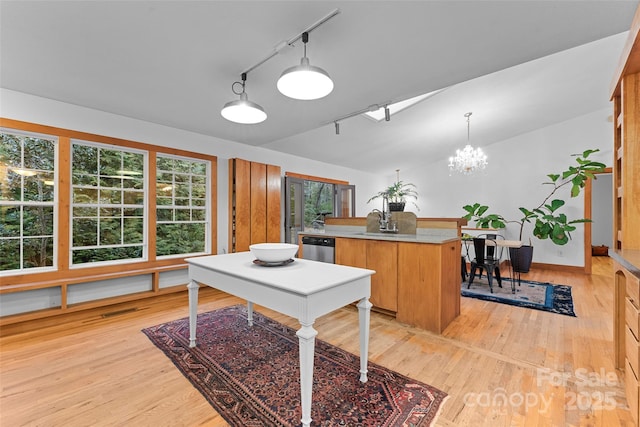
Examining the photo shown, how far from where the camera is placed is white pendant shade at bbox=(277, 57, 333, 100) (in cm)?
162

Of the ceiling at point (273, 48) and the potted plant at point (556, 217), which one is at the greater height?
the ceiling at point (273, 48)

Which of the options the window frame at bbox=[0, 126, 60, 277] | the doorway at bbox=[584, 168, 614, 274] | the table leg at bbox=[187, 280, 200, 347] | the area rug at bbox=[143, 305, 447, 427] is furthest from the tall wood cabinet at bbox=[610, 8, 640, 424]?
the doorway at bbox=[584, 168, 614, 274]

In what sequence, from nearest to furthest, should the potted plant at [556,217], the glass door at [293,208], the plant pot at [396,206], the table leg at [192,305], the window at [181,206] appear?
the table leg at [192,305] → the plant pot at [396,206] → the window at [181,206] → the potted plant at [556,217] → the glass door at [293,208]

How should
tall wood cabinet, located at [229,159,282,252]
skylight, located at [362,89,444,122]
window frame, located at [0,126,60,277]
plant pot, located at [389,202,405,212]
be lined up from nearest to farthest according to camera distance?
1. window frame, located at [0,126,60,277]
2. plant pot, located at [389,202,405,212]
3. skylight, located at [362,89,444,122]
4. tall wood cabinet, located at [229,159,282,252]

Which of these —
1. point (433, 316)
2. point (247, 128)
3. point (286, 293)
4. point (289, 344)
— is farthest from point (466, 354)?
point (247, 128)

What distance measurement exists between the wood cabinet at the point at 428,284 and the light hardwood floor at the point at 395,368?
0.14 m

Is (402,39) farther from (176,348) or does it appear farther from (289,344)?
(176,348)

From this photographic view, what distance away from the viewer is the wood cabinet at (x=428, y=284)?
2729 millimetres

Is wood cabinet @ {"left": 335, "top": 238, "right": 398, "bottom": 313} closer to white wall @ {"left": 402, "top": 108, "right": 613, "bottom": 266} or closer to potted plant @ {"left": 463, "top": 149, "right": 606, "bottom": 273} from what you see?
potted plant @ {"left": 463, "top": 149, "right": 606, "bottom": 273}

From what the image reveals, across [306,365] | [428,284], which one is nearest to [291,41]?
[306,365]

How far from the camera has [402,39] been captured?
2.04 metres

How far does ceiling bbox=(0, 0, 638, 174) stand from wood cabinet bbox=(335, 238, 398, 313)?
5.50 ft

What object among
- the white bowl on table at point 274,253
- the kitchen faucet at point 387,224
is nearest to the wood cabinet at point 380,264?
the kitchen faucet at point 387,224

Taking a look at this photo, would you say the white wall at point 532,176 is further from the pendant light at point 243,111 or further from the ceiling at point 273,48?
the pendant light at point 243,111
